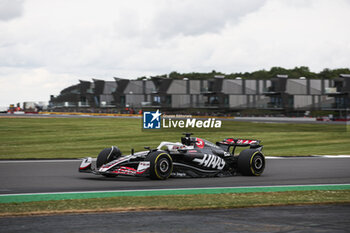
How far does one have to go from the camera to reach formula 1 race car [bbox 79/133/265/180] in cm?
1327

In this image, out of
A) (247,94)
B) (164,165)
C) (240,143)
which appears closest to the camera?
(164,165)

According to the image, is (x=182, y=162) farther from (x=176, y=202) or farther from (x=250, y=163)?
(x=176, y=202)

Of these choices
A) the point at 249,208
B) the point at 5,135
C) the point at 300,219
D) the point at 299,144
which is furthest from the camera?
the point at 5,135

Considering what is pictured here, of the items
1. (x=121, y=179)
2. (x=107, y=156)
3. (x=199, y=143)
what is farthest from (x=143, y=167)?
(x=199, y=143)

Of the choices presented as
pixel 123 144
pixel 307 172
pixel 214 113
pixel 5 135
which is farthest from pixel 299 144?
pixel 214 113

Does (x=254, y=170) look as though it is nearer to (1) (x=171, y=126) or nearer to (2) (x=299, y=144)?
(2) (x=299, y=144)

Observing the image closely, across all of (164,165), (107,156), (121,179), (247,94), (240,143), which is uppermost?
(247,94)

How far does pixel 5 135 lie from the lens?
3600 centimetres

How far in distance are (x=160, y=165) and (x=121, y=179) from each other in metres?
1.25

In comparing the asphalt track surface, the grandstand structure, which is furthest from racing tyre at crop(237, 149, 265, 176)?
the grandstand structure

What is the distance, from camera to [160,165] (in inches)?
527

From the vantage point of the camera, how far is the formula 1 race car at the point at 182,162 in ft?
43.5

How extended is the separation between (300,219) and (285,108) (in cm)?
8160

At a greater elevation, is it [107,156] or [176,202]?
[107,156]
